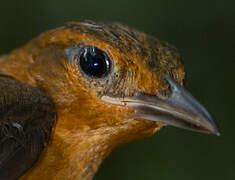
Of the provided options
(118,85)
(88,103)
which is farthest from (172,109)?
(88,103)

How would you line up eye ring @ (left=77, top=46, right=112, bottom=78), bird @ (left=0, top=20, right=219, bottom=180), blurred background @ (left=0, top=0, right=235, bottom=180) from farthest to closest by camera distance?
blurred background @ (left=0, top=0, right=235, bottom=180) < eye ring @ (left=77, top=46, right=112, bottom=78) < bird @ (left=0, top=20, right=219, bottom=180)

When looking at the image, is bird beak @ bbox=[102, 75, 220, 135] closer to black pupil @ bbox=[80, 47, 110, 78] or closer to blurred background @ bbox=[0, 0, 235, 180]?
black pupil @ bbox=[80, 47, 110, 78]

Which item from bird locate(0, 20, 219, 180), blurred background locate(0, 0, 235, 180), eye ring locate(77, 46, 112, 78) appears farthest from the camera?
blurred background locate(0, 0, 235, 180)

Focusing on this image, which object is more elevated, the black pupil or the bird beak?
the black pupil

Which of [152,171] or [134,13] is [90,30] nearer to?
[152,171]

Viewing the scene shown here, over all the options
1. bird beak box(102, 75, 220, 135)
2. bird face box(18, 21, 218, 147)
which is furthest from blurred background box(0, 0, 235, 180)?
bird beak box(102, 75, 220, 135)

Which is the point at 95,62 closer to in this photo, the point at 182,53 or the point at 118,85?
the point at 118,85

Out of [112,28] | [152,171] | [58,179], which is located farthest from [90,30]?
[152,171]
